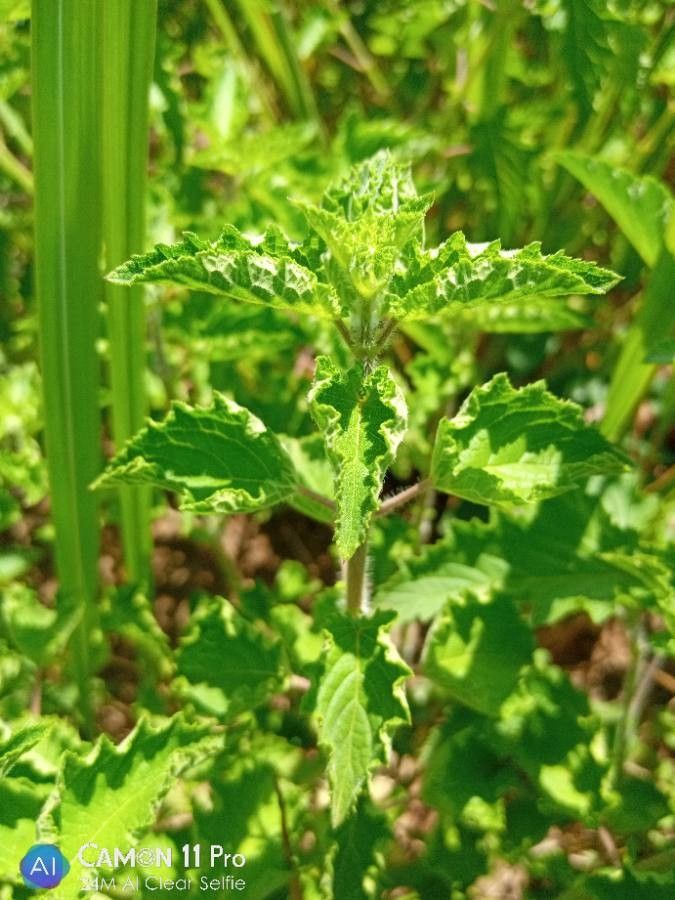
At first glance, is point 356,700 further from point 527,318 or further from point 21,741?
point 527,318

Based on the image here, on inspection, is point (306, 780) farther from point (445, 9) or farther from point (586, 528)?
point (445, 9)

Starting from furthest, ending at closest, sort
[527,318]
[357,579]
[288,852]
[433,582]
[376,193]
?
[527,318]
[433,582]
[288,852]
[357,579]
[376,193]

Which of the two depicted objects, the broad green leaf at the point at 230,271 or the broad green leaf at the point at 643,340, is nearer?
the broad green leaf at the point at 230,271

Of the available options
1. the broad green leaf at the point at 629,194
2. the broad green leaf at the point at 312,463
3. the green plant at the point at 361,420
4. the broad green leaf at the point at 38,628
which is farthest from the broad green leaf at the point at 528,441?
the broad green leaf at the point at 38,628

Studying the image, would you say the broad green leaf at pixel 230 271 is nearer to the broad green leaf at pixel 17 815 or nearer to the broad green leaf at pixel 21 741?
the broad green leaf at pixel 21 741

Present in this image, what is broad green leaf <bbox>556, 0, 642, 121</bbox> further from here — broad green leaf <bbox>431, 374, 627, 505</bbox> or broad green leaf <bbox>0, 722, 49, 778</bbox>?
broad green leaf <bbox>0, 722, 49, 778</bbox>

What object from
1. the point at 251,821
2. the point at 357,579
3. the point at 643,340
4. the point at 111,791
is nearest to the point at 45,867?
the point at 111,791

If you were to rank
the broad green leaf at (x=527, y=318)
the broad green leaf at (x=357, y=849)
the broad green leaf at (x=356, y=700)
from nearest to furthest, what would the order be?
the broad green leaf at (x=356, y=700) → the broad green leaf at (x=357, y=849) → the broad green leaf at (x=527, y=318)
